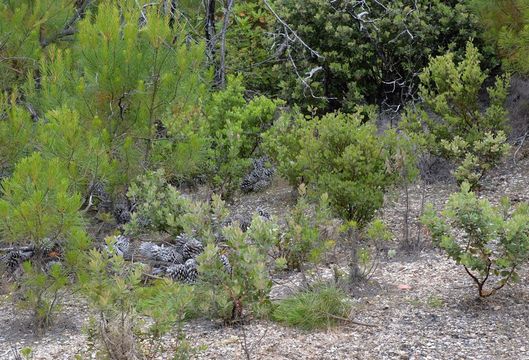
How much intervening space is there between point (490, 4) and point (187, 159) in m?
3.23

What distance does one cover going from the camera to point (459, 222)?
423 centimetres

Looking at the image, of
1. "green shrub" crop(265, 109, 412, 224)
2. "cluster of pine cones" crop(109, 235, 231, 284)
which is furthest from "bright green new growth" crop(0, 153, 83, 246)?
"green shrub" crop(265, 109, 412, 224)

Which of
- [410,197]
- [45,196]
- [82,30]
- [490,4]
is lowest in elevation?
[410,197]

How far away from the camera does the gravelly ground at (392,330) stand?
3.94 meters

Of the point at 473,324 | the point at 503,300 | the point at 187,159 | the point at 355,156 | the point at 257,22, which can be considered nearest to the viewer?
the point at 473,324

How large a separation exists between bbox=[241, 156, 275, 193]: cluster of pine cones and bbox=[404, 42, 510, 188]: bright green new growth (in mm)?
1466

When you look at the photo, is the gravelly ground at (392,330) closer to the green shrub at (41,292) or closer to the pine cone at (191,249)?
the green shrub at (41,292)

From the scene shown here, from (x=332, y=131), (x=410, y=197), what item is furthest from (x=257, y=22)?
(x=332, y=131)

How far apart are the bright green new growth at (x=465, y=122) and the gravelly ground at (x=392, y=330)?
73.2 inches

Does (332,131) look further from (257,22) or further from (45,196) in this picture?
(257,22)

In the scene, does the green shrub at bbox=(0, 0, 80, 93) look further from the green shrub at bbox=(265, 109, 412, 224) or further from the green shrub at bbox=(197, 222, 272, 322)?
the green shrub at bbox=(197, 222, 272, 322)

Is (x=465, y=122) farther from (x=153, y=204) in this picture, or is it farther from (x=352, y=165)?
(x=153, y=204)

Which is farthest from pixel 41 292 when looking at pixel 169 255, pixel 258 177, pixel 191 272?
pixel 258 177

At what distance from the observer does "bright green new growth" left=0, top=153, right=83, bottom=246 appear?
13.5ft
